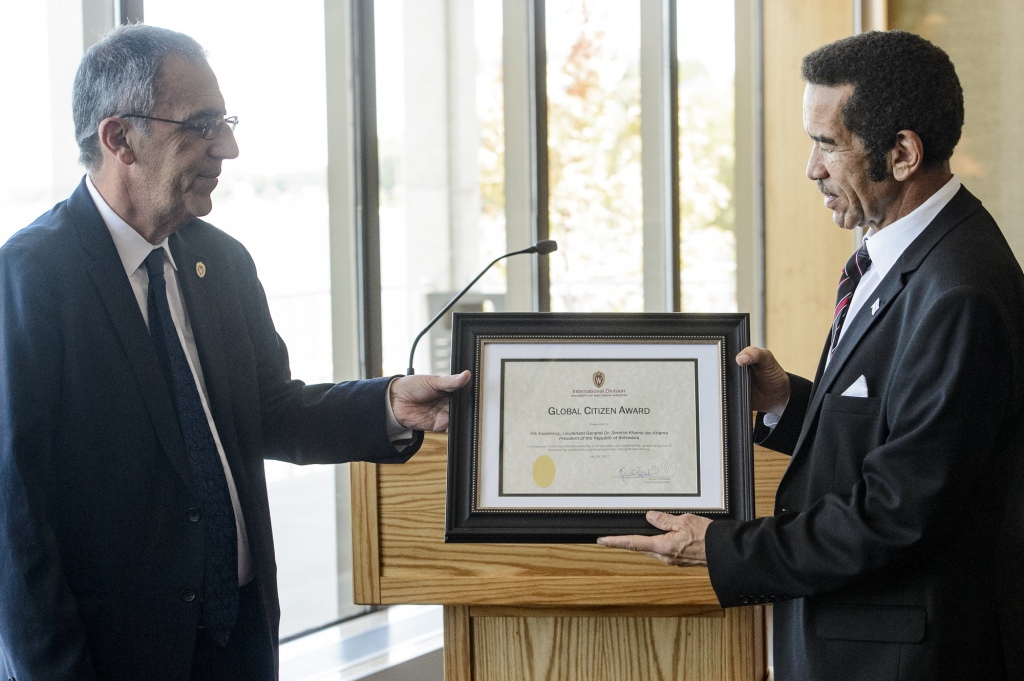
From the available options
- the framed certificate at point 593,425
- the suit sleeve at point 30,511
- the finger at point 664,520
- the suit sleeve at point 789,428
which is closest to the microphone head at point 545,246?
the framed certificate at point 593,425

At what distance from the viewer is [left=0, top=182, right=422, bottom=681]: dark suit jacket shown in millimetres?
1531

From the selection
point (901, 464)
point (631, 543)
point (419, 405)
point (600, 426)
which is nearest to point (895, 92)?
point (901, 464)

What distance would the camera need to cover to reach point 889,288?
5.28ft

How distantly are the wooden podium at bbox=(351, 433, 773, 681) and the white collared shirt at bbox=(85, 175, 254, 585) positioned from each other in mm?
205

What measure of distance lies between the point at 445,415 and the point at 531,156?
252cm

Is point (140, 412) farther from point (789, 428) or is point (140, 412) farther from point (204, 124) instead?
point (789, 428)

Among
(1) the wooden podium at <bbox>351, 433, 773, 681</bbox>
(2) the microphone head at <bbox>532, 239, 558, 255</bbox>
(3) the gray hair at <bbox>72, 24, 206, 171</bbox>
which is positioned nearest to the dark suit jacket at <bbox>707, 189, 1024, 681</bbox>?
(1) the wooden podium at <bbox>351, 433, 773, 681</bbox>

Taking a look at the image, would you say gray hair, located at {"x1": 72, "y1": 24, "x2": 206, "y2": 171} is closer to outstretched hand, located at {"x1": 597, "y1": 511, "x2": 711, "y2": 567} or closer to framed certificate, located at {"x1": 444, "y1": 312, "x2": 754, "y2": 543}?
framed certificate, located at {"x1": 444, "y1": 312, "x2": 754, "y2": 543}

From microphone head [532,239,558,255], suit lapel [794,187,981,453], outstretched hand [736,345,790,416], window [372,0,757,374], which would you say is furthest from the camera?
window [372,0,757,374]

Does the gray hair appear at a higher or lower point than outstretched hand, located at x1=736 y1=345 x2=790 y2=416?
higher

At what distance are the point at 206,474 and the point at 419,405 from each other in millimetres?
473

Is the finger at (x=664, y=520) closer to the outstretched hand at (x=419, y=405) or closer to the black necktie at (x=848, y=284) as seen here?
the black necktie at (x=848, y=284)

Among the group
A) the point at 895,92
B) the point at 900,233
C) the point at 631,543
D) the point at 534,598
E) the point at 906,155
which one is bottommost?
the point at 534,598

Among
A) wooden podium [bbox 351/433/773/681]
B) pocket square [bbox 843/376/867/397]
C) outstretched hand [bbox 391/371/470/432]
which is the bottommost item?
wooden podium [bbox 351/433/773/681]
